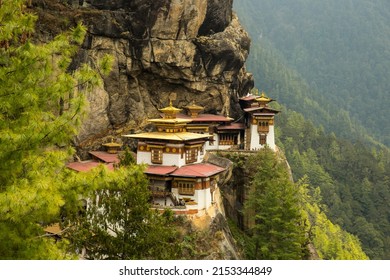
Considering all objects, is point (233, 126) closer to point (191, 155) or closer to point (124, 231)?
point (191, 155)

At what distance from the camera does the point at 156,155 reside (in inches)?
1150

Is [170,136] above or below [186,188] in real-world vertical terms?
above

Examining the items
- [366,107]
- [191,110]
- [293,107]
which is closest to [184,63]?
[191,110]

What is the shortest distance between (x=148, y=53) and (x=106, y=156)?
9.45 meters

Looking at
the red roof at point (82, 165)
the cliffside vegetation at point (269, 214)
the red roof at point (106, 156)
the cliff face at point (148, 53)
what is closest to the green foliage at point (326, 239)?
the cliffside vegetation at point (269, 214)

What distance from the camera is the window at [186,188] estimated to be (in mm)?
27453

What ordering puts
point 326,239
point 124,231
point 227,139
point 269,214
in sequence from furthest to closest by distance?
point 326,239 → point 227,139 → point 269,214 → point 124,231

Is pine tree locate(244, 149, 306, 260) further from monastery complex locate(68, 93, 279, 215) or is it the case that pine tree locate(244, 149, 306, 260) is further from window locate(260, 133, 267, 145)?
window locate(260, 133, 267, 145)

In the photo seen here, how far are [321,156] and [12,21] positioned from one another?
86.7 metres

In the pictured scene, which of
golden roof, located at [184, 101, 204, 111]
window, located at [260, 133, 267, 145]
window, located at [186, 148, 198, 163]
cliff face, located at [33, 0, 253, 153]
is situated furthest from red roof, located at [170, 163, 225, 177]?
window, located at [260, 133, 267, 145]

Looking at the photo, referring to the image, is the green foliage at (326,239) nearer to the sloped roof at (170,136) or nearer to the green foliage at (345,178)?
the green foliage at (345,178)

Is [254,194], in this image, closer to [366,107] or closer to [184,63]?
[184,63]

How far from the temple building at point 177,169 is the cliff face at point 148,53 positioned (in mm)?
6688

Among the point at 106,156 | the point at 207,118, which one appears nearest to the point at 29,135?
the point at 106,156
